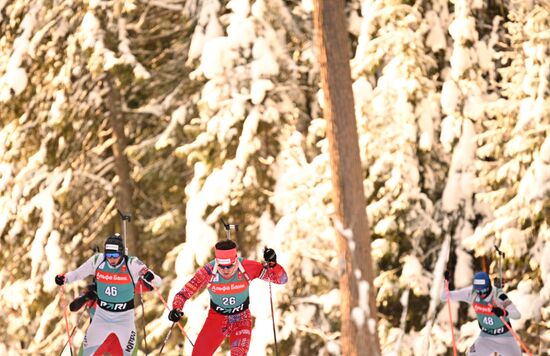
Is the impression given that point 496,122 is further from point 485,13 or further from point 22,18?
point 22,18

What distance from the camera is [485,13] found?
508 inches

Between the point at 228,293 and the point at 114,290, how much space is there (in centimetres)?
140

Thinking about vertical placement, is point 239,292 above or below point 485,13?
below

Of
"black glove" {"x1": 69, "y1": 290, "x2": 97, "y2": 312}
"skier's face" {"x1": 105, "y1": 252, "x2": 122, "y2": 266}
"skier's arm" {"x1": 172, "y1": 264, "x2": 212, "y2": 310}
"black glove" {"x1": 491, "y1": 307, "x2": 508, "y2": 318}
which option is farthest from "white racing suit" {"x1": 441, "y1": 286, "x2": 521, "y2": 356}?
"black glove" {"x1": 69, "y1": 290, "x2": 97, "y2": 312}

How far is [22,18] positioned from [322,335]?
9075 mm

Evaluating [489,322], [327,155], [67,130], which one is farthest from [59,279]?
[67,130]

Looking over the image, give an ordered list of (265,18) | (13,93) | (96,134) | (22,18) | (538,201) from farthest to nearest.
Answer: (96,134) < (22,18) < (13,93) < (265,18) < (538,201)

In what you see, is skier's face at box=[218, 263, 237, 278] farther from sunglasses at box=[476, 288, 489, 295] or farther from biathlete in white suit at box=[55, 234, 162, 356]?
sunglasses at box=[476, 288, 489, 295]

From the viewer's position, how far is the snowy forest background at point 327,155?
1070 cm

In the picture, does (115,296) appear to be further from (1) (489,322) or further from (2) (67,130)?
(2) (67,130)

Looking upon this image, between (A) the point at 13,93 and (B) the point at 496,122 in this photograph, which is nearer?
(B) the point at 496,122

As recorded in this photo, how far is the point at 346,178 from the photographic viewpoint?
942 centimetres

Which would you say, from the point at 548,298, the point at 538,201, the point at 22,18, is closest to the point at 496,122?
the point at 538,201

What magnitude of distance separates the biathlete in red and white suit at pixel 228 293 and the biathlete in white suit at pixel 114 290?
626mm
